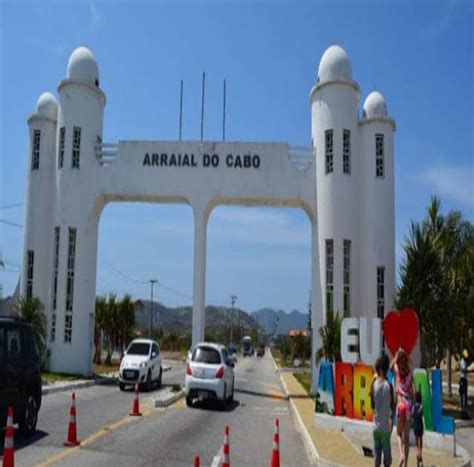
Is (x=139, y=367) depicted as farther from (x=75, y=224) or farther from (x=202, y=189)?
(x=202, y=189)

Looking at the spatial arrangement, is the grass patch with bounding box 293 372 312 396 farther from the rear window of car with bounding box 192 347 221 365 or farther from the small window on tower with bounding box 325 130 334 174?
the small window on tower with bounding box 325 130 334 174

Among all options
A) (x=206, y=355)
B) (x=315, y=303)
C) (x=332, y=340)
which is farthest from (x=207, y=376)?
(x=315, y=303)

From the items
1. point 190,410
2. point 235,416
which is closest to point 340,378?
point 235,416

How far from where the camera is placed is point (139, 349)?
27.4 meters

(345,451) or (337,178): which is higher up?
(337,178)

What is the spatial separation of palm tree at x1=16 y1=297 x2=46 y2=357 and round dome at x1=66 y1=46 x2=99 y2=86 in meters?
9.88

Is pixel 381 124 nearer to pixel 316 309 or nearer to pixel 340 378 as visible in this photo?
pixel 316 309

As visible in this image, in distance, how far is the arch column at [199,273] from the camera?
27.3 m

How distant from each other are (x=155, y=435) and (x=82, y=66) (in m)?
20.4

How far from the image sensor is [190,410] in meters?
19.3

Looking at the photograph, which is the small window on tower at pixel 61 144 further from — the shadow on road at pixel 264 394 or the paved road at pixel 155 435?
A: the shadow on road at pixel 264 394

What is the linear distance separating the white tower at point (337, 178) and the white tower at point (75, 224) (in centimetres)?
975

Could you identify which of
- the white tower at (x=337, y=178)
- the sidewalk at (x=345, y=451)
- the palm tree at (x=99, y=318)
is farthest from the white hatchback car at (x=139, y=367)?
the palm tree at (x=99, y=318)

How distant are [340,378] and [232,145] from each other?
1434 cm
